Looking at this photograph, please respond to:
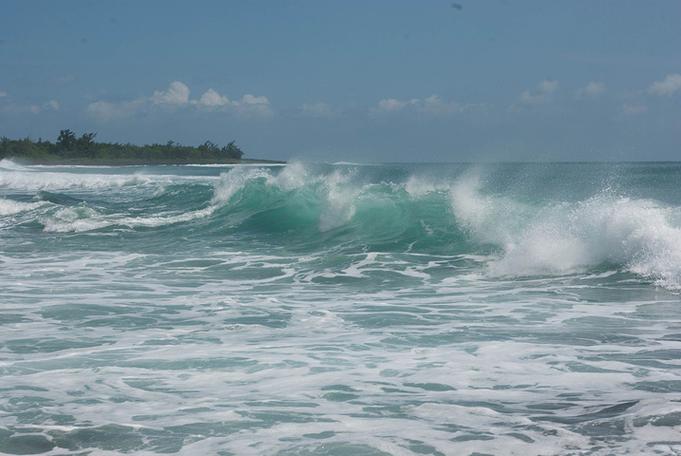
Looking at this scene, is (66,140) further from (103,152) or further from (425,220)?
(425,220)

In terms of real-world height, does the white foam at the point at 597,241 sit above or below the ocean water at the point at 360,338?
above

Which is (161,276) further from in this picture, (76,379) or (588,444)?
(588,444)

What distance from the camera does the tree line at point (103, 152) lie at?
324ft

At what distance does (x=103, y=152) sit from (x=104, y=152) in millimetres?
258

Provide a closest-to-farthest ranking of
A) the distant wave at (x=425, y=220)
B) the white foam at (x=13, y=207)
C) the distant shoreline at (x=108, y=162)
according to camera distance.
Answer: the distant wave at (x=425, y=220) < the white foam at (x=13, y=207) < the distant shoreline at (x=108, y=162)

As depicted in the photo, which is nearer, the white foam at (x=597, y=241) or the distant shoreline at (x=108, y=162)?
the white foam at (x=597, y=241)

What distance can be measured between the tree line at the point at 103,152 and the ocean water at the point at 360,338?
278 ft

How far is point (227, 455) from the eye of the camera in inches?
200

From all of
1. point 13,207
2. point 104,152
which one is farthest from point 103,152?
point 13,207

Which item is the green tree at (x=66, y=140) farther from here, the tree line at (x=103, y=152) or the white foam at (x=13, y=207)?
the white foam at (x=13, y=207)

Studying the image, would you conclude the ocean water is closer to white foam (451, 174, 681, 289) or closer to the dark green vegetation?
white foam (451, 174, 681, 289)

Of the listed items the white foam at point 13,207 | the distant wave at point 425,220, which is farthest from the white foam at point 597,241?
the white foam at point 13,207

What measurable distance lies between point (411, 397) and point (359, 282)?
6285 millimetres

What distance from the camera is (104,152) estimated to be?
361ft
